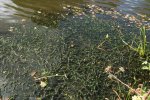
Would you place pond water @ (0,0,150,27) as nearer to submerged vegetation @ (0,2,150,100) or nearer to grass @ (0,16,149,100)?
submerged vegetation @ (0,2,150,100)

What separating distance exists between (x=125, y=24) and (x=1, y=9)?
486 centimetres

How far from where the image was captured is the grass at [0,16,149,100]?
6.32m

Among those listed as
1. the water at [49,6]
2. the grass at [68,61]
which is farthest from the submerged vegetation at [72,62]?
the water at [49,6]

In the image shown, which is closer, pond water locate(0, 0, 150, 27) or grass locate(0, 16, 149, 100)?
grass locate(0, 16, 149, 100)

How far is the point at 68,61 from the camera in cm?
741

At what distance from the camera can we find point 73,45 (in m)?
8.29

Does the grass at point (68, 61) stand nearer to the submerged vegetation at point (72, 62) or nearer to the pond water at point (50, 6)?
the submerged vegetation at point (72, 62)

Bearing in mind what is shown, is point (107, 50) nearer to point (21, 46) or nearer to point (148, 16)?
point (21, 46)

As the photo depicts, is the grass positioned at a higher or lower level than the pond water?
lower

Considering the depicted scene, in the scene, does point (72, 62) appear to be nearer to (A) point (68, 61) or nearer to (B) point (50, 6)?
(A) point (68, 61)

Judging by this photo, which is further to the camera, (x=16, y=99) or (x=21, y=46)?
(x=21, y=46)

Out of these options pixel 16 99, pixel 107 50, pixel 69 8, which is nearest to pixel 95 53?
pixel 107 50

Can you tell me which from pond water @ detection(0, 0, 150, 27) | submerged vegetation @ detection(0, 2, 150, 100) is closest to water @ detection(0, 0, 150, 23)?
pond water @ detection(0, 0, 150, 27)

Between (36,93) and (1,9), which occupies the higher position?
(1,9)
